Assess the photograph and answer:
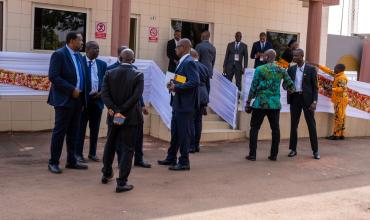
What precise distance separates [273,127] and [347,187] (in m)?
1.80

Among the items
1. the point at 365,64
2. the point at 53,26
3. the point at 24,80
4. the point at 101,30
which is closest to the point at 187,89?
the point at 24,80

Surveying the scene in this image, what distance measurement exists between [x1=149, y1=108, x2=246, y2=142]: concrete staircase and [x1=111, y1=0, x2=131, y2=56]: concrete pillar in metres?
1.50

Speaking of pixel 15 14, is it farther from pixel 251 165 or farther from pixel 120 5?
pixel 251 165

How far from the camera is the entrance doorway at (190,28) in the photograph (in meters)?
13.3

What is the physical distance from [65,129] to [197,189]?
6.64 ft

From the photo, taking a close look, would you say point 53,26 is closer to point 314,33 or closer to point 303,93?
point 303,93

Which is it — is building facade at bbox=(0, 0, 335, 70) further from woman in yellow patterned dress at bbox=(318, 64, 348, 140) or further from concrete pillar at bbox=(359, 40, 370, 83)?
concrete pillar at bbox=(359, 40, 370, 83)

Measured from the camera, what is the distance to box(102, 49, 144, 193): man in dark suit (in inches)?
245

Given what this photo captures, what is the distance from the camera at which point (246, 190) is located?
22.6 feet

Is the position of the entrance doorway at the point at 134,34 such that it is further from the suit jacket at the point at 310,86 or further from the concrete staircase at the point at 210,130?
the suit jacket at the point at 310,86

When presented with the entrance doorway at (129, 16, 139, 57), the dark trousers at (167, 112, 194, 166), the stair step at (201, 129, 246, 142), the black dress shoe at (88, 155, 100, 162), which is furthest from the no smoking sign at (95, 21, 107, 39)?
the dark trousers at (167, 112, 194, 166)

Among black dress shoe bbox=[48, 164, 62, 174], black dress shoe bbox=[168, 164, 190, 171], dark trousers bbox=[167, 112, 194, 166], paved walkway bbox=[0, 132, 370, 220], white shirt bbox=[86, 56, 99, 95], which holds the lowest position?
paved walkway bbox=[0, 132, 370, 220]

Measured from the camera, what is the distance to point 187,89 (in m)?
7.56

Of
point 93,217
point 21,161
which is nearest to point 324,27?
point 21,161
